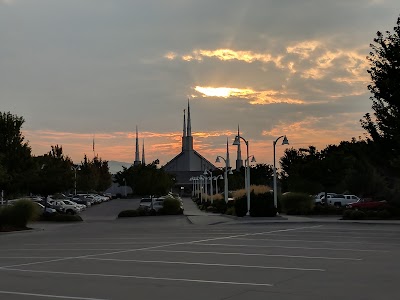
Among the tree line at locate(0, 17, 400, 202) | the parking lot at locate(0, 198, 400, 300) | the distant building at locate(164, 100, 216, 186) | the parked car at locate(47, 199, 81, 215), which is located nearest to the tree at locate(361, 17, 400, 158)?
the tree line at locate(0, 17, 400, 202)

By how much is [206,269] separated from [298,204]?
3123 centimetres

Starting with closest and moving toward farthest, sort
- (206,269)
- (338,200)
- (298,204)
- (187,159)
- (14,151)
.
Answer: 1. (206,269)
2. (14,151)
3. (298,204)
4. (338,200)
5. (187,159)

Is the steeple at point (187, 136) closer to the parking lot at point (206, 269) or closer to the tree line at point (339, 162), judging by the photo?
the tree line at point (339, 162)

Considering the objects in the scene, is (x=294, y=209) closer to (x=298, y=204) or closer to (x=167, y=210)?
(x=298, y=204)

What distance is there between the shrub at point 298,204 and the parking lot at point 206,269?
21.9 metres

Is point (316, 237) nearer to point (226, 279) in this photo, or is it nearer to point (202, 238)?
point (202, 238)

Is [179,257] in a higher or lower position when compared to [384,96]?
lower

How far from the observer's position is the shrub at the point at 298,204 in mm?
43250

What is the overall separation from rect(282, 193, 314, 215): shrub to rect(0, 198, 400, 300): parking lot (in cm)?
2195

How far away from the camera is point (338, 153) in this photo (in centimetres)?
5484

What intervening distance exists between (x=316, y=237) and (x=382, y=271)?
994 centimetres

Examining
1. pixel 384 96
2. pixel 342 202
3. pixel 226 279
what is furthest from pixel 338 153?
pixel 226 279

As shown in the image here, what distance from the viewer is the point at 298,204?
43562 millimetres

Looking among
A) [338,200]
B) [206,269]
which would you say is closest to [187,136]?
[338,200]
